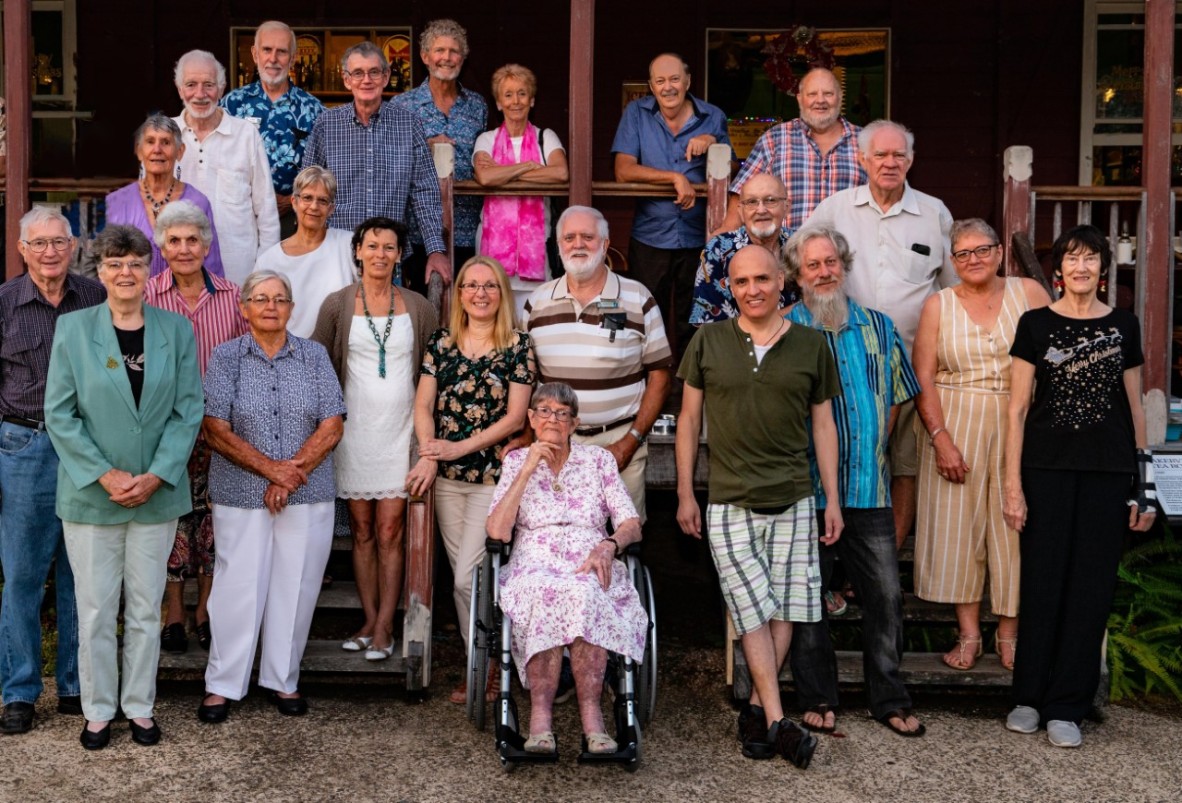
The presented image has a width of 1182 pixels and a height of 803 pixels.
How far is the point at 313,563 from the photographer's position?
5133 millimetres

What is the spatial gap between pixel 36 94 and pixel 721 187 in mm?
6356

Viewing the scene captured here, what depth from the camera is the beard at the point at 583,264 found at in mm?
5223

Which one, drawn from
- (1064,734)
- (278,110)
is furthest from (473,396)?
(1064,734)

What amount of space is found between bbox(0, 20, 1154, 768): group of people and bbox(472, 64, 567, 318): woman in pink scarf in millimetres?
859

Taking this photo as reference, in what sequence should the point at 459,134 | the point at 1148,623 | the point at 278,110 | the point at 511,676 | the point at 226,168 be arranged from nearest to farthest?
the point at 511,676 → the point at 226,168 → the point at 1148,623 → the point at 278,110 → the point at 459,134

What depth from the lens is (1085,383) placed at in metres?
4.87

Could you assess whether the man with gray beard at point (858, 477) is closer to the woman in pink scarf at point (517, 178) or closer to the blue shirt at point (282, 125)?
the woman in pink scarf at point (517, 178)

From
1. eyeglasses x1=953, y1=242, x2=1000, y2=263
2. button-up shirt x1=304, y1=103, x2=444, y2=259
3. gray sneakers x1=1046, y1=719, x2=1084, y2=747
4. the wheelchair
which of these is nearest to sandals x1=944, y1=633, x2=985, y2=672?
gray sneakers x1=1046, y1=719, x2=1084, y2=747

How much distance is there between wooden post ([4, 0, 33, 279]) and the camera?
21.2ft

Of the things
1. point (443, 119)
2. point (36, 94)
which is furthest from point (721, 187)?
point (36, 94)

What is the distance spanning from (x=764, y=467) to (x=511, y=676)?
46.1 inches

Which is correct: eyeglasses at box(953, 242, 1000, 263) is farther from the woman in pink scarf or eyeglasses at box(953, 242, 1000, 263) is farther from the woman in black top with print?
the woman in pink scarf

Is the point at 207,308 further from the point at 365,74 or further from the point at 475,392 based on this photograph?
the point at 365,74

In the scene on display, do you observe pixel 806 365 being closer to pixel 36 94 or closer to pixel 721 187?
pixel 721 187
